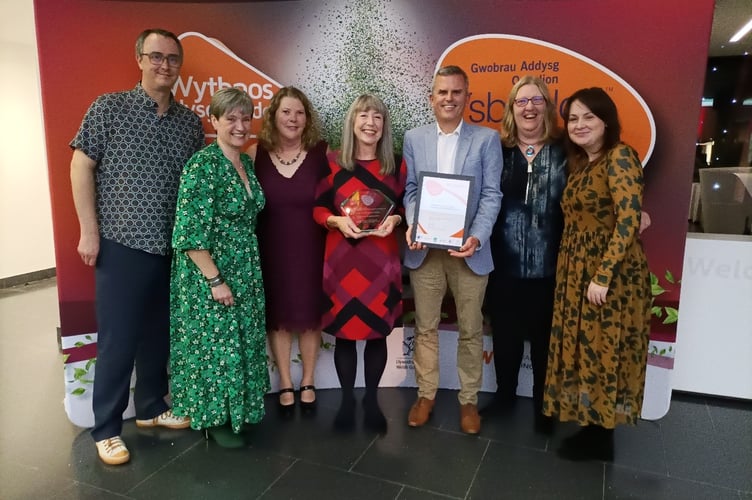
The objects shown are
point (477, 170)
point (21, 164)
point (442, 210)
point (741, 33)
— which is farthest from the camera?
point (21, 164)

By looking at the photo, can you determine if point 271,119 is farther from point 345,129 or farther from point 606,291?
point 606,291

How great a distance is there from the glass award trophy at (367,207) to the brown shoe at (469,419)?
1.13m

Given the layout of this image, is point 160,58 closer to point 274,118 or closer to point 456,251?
point 274,118

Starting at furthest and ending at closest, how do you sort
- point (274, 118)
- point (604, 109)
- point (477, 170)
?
point (274, 118)
point (477, 170)
point (604, 109)

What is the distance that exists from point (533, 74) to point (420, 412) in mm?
2024

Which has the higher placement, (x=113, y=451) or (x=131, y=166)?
(x=131, y=166)

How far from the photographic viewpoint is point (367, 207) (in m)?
2.60

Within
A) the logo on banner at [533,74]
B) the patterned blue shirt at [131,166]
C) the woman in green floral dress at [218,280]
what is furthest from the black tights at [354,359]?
the logo on banner at [533,74]

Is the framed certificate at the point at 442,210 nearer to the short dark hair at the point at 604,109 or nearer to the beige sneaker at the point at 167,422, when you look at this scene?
the short dark hair at the point at 604,109

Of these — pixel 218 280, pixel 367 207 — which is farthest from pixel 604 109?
pixel 218 280

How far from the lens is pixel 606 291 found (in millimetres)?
2365

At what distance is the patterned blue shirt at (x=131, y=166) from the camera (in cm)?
239

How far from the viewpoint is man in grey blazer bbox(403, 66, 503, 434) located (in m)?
2.58

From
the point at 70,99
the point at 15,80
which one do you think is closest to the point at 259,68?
the point at 70,99
